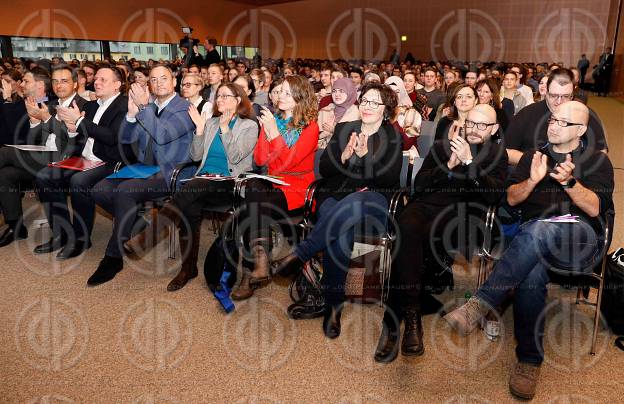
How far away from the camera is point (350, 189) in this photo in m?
2.88

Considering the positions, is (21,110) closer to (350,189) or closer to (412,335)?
(350,189)

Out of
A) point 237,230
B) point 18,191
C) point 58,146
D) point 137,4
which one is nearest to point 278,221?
point 237,230

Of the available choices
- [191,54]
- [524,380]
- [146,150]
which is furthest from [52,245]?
[191,54]

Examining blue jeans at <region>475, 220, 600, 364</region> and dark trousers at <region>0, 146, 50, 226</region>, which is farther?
dark trousers at <region>0, 146, 50, 226</region>

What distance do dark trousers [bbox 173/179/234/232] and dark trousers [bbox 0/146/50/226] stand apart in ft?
4.93

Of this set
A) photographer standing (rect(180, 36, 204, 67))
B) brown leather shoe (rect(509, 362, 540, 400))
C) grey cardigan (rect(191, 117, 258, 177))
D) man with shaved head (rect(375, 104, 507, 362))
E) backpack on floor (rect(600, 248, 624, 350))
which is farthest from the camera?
photographer standing (rect(180, 36, 204, 67))

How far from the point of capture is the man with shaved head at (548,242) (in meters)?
2.26

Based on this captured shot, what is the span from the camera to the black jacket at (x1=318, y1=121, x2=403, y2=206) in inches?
112

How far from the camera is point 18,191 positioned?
13.1 ft

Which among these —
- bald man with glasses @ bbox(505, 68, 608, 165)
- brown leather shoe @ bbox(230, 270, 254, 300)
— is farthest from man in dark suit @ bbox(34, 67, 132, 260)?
bald man with glasses @ bbox(505, 68, 608, 165)

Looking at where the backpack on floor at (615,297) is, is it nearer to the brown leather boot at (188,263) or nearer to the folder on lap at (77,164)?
the brown leather boot at (188,263)

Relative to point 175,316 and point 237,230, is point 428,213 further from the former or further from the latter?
point 175,316

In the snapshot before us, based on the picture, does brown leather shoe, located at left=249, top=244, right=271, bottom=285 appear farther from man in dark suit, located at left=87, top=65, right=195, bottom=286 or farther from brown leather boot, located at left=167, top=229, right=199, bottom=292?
man in dark suit, located at left=87, top=65, right=195, bottom=286

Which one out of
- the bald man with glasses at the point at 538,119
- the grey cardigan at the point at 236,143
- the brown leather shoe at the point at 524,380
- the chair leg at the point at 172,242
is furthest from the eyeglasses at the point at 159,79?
the brown leather shoe at the point at 524,380
